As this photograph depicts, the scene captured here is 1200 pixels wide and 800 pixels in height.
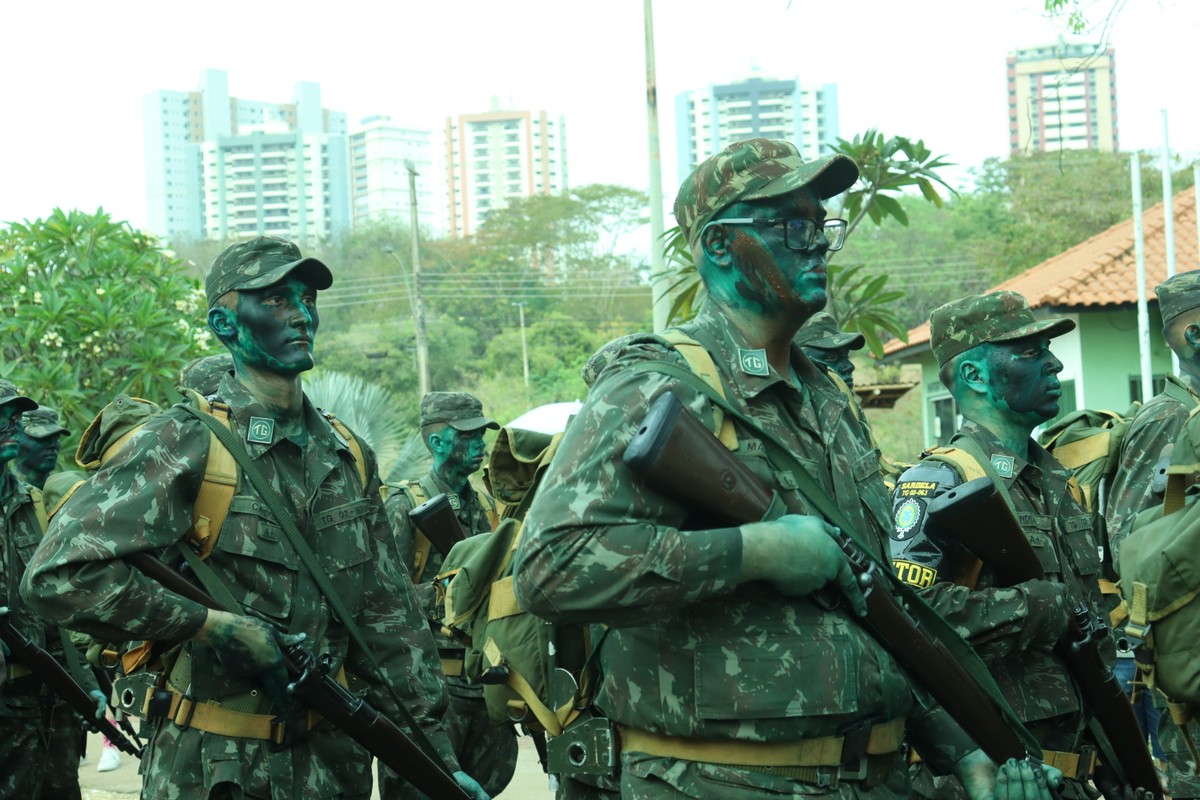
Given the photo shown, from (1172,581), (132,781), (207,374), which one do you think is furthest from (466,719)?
(1172,581)

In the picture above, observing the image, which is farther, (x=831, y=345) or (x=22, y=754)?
(x=831, y=345)

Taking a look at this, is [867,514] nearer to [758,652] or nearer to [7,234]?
[758,652]

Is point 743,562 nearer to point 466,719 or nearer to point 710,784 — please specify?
point 710,784

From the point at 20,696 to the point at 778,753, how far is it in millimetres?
4887

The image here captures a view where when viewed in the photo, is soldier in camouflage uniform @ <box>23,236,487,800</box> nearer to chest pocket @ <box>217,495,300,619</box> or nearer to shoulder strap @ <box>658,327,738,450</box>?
chest pocket @ <box>217,495,300,619</box>

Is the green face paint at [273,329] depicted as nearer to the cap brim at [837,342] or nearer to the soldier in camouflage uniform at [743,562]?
the soldier in camouflage uniform at [743,562]

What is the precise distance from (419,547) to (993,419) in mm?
4116

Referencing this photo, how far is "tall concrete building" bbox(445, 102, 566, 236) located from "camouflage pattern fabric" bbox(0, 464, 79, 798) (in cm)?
11421

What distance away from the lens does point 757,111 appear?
122000 mm

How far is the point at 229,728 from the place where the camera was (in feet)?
13.6

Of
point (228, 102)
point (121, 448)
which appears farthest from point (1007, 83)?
point (121, 448)

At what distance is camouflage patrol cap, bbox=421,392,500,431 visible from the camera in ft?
29.3

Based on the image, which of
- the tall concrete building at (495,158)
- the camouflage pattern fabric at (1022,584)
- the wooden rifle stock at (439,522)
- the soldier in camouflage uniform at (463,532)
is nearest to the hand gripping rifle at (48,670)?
the wooden rifle stock at (439,522)

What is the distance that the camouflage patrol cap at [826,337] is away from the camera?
7367 millimetres
